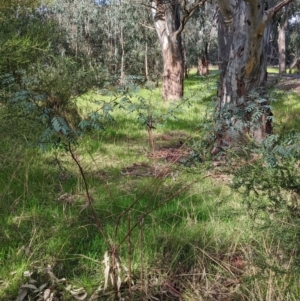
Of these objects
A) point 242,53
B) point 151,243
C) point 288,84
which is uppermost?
point 242,53

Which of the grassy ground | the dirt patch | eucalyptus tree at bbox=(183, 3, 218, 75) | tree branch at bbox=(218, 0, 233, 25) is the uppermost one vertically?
eucalyptus tree at bbox=(183, 3, 218, 75)

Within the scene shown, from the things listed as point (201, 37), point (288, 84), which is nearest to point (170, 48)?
point (288, 84)

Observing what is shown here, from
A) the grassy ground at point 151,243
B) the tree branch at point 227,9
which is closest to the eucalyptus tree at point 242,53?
the tree branch at point 227,9

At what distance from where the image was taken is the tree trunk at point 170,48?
10.9 m

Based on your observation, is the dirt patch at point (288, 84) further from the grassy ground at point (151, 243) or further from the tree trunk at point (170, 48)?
the tree trunk at point (170, 48)

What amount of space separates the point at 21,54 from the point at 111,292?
472 cm

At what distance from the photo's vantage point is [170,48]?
1120 centimetres

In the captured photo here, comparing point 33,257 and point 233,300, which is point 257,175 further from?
point 33,257

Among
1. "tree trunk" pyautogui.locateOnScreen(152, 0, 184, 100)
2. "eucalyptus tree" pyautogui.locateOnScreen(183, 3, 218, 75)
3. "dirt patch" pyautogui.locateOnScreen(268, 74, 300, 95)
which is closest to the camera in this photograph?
"dirt patch" pyautogui.locateOnScreen(268, 74, 300, 95)

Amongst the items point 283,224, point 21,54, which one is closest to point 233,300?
point 283,224

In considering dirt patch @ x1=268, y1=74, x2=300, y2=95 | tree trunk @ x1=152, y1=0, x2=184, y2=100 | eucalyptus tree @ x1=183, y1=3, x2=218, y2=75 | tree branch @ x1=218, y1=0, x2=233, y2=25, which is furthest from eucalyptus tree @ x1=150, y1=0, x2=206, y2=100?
eucalyptus tree @ x1=183, y1=3, x2=218, y2=75

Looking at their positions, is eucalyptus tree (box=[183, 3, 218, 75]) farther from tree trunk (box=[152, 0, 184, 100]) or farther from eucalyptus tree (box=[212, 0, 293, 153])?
eucalyptus tree (box=[212, 0, 293, 153])

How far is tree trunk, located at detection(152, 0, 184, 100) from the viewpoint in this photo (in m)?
10.9

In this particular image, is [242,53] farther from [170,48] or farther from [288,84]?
[288,84]
